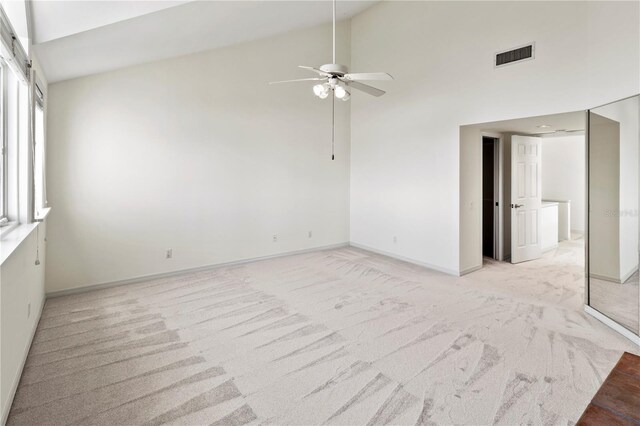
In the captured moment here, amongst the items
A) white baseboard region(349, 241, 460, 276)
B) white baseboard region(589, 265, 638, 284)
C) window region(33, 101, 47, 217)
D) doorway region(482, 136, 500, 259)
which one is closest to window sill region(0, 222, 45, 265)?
window region(33, 101, 47, 217)

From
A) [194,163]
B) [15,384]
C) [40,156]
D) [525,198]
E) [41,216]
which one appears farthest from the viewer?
[525,198]

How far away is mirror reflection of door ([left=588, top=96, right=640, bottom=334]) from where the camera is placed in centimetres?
306

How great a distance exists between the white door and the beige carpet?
3.80 feet

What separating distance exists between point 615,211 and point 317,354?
3.25m

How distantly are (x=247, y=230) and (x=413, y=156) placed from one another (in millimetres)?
3087

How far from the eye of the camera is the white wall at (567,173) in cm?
845

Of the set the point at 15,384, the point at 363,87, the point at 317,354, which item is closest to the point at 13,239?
the point at 15,384

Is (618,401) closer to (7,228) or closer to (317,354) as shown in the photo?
(317,354)

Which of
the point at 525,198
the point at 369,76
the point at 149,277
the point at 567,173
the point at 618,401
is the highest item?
the point at 369,76

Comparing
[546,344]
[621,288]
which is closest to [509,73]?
[621,288]

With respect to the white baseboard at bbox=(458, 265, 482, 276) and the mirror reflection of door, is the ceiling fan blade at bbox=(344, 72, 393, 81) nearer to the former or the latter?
the mirror reflection of door

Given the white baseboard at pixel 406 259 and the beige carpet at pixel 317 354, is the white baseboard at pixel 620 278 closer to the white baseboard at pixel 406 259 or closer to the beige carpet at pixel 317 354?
the beige carpet at pixel 317 354

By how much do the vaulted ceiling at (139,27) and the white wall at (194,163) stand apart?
405 millimetres

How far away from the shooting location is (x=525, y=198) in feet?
18.9
